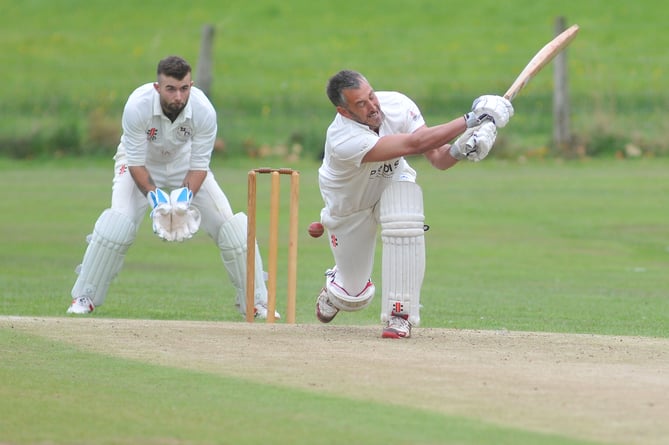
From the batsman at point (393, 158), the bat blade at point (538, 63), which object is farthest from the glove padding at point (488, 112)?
the bat blade at point (538, 63)

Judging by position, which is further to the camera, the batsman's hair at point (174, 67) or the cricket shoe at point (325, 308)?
the batsman's hair at point (174, 67)

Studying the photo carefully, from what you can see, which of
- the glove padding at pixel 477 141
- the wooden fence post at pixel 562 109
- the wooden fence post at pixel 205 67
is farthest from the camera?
the wooden fence post at pixel 205 67

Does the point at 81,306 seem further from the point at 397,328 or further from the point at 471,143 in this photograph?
the point at 471,143

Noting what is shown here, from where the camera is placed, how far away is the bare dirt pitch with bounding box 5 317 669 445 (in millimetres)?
5152

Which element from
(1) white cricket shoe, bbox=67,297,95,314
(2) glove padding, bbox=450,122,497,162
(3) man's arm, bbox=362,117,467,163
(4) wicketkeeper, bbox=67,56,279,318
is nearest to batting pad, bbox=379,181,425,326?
(3) man's arm, bbox=362,117,467,163

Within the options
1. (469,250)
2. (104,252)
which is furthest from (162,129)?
(469,250)

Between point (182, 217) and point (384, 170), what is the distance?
1.47 m

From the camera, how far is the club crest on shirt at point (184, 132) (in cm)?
866

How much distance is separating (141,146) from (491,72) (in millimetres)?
18916

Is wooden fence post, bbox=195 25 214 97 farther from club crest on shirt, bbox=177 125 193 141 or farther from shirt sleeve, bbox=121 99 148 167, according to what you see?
shirt sleeve, bbox=121 99 148 167

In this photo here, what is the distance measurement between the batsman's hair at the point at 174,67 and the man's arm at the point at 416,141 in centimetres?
179

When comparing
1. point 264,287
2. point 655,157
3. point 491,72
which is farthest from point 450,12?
point 264,287

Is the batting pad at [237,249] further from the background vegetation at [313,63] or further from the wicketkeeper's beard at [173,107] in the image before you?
the background vegetation at [313,63]

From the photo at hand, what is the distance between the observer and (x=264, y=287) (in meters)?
8.95
